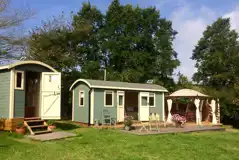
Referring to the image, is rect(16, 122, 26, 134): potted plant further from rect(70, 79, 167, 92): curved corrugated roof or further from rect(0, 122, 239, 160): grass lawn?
rect(70, 79, 167, 92): curved corrugated roof

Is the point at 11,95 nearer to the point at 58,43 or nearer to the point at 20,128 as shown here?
the point at 20,128

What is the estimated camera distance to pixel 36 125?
12297 millimetres

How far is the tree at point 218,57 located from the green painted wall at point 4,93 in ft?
62.9

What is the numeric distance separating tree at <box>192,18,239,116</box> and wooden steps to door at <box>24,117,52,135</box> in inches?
703

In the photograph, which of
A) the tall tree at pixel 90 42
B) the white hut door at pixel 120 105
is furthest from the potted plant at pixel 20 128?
the tall tree at pixel 90 42

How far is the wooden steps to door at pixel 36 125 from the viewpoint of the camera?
11669mm

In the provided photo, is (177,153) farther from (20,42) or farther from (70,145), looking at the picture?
(20,42)

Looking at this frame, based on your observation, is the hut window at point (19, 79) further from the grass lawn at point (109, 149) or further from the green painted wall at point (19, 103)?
the grass lawn at point (109, 149)

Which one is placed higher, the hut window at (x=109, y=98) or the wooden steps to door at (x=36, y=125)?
the hut window at (x=109, y=98)

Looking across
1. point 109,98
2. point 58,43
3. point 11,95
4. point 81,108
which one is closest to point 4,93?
point 11,95

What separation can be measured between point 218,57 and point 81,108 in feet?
59.1

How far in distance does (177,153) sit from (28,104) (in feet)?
28.3

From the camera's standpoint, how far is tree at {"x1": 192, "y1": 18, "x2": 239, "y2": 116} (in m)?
27.5

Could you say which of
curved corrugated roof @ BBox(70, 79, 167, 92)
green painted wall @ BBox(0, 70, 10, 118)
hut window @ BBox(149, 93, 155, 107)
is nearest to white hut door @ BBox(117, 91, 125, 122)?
curved corrugated roof @ BBox(70, 79, 167, 92)
